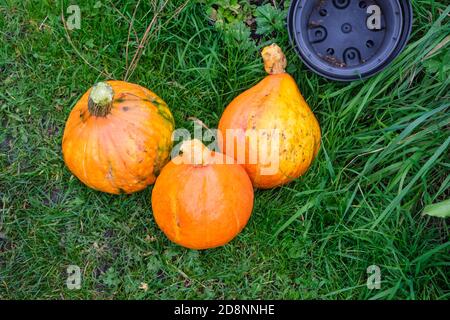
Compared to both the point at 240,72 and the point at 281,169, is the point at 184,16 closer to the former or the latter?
the point at 240,72

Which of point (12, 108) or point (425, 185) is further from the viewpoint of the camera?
point (12, 108)

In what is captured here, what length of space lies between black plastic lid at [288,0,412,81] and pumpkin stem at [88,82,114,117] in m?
0.95

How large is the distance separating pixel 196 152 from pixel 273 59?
63 cm

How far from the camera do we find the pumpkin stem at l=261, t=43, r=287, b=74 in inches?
98.0

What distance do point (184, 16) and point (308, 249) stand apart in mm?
1338

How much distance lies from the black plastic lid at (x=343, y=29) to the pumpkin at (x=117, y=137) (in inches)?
31.9

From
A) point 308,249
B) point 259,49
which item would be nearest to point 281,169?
point 308,249

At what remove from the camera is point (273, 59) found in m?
2.49

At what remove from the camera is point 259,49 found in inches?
107

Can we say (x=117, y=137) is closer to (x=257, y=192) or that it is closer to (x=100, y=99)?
(x=100, y=99)

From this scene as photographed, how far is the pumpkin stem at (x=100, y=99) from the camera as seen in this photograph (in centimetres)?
219

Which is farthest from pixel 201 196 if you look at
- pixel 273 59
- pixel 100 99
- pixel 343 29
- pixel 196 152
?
pixel 343 29
